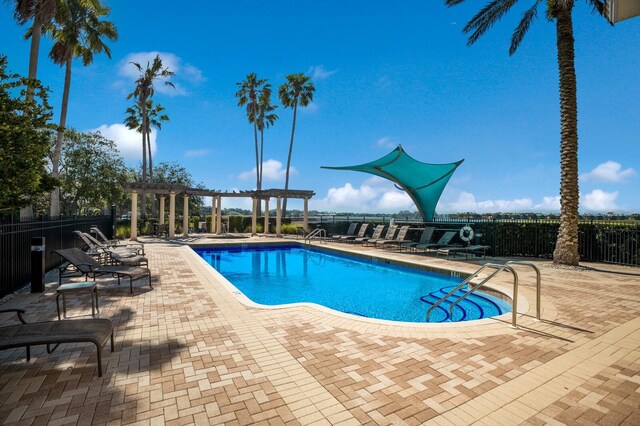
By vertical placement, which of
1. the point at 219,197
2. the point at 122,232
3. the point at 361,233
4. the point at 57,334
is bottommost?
the point at 57,334

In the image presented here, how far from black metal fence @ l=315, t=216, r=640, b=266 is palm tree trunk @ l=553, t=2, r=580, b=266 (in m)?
1.93

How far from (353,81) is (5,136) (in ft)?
61.5

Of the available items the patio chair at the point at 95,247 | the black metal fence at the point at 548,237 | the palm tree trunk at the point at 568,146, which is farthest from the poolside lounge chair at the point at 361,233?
the patio chair at the point at 95,247

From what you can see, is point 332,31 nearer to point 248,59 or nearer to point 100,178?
point 248,59

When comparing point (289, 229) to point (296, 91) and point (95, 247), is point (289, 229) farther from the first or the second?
point (95, 247)

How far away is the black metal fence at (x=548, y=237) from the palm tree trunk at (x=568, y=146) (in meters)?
1.93

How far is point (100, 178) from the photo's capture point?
2612 centimetres

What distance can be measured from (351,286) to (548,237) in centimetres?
852

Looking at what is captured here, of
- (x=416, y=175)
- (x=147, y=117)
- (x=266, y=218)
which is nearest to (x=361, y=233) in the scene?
(x=416, y=175)

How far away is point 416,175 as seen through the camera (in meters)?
22.2

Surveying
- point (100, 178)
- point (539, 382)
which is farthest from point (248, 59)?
point (539, 382)

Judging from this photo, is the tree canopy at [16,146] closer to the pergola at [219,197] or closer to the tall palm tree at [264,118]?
the pergola at [219,197]

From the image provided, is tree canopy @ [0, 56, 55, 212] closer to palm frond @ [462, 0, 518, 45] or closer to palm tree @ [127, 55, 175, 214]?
palm frond @ [462, 0, 518, 45]

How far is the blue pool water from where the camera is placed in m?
7.04
